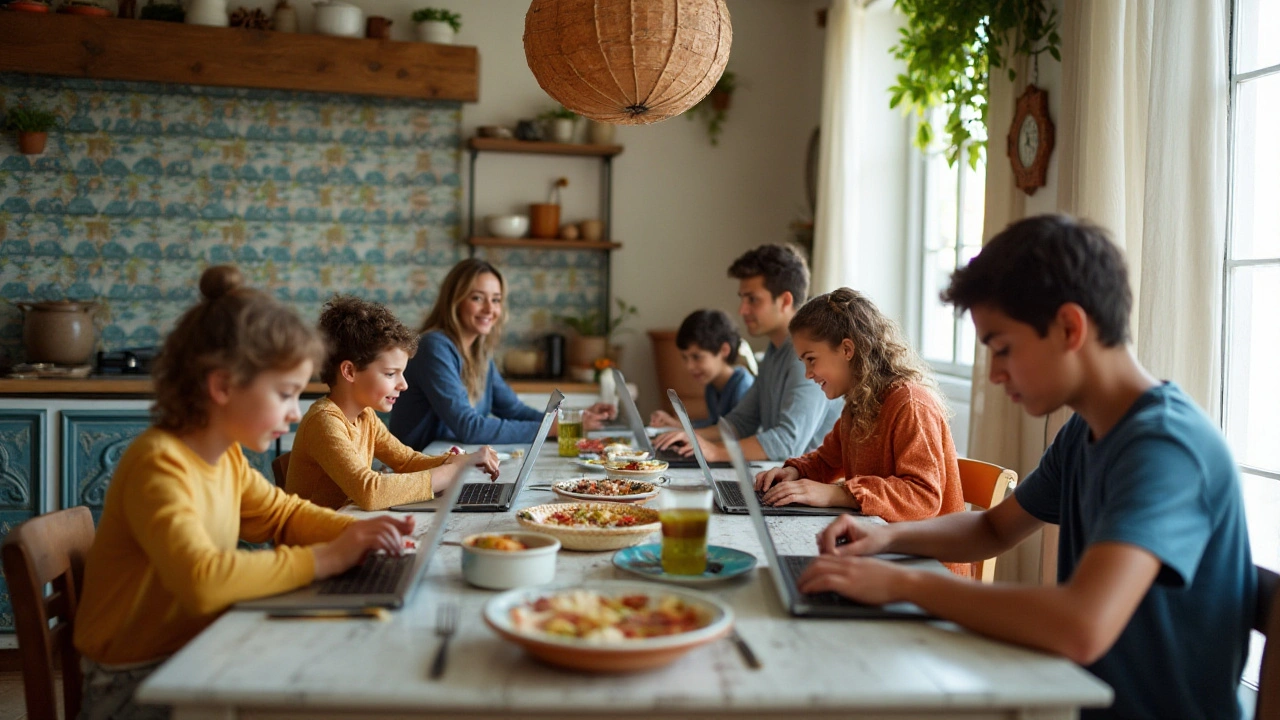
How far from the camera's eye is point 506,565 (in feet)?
4.42

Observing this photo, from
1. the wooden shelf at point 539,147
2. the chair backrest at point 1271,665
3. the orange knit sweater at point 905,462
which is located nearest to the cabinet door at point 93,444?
the wooden shelf at point 539,147

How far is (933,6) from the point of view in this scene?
3.35 meters

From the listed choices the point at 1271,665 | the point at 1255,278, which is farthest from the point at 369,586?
the point at 1255,278

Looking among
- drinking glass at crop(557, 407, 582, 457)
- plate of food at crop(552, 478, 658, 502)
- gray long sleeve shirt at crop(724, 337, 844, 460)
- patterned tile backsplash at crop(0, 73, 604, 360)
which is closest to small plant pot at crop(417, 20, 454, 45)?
patterned tile backsplash at crop(0, 73, 604, 360)

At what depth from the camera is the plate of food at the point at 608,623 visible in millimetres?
1029

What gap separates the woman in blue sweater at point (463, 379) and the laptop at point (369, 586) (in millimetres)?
1680

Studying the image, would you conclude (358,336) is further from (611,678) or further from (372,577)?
(611,678)

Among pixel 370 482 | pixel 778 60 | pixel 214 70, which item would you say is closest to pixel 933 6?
pixel 778 60

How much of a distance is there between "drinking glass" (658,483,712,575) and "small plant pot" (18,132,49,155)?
168 inches

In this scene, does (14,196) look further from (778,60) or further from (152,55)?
(778,60)

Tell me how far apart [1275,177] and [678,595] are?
1.90 m

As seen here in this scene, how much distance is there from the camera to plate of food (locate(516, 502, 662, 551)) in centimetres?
158

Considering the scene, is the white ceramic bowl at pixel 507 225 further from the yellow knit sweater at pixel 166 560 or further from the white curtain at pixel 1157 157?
the yellow knit sweater at pixel 166 560

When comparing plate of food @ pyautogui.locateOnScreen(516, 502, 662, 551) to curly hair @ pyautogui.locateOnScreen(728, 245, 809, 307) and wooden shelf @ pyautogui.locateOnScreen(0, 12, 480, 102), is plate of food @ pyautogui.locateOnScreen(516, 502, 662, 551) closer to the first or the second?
curly hair @ pyautogui.locateOnScreen(728, 245, 809, 307)
